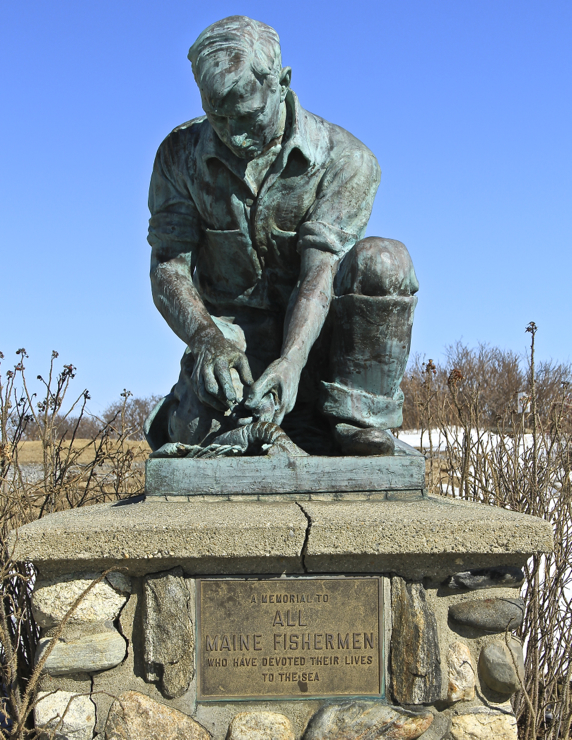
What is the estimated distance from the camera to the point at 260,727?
Result: 2.54 m

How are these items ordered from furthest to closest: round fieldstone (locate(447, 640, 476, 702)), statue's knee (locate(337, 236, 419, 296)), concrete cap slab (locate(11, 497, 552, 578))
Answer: statue's knee (locate(337, 236, 419, 296)) < round fieldstone (locate(447, 640, 476, 702)) < concrete cap slab (locate(11, 497, 552, 578))

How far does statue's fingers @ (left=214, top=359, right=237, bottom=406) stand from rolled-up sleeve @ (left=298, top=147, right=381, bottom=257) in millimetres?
638

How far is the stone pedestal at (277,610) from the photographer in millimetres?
2500

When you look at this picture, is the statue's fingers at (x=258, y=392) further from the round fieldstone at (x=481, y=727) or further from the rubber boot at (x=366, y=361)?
the round fieldstone at (x=481, y=727)

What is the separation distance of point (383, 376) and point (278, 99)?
115 cm

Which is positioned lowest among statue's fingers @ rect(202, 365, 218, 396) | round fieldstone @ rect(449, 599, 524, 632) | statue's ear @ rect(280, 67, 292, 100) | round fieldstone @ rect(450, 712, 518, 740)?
round fieldstone @ rect(450, 712, 518, 740)

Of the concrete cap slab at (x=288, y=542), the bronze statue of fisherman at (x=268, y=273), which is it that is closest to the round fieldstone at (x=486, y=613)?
the concrete cap slab at (x=288, y=542)

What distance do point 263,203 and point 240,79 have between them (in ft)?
1.72

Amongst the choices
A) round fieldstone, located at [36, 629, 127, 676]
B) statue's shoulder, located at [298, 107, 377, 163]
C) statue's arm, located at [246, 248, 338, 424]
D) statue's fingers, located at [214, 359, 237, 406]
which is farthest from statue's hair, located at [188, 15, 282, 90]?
round fieldstone, located at [36, 629, 127, 676]

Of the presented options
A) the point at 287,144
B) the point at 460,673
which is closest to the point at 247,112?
the point at 287,144

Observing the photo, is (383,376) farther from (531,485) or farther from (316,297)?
(531,485)

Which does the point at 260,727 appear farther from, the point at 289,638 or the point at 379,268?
the point at 379,268

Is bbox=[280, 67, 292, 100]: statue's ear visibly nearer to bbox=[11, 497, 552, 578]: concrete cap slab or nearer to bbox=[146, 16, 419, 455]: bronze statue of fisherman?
bbox=[146, 16, 419, 455]: bronze statue of fisherman

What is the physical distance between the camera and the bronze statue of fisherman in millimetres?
3051
